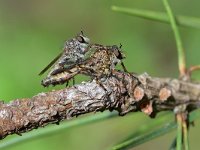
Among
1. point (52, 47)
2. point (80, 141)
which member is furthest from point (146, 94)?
point (52, 47)

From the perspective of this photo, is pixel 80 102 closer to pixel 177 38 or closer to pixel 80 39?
pixel 80 39

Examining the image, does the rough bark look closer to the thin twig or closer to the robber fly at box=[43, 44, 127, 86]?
the robber fly at box=[43, 44, 127, 86]

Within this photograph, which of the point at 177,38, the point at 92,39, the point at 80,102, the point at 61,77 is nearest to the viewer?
the point at 80,102

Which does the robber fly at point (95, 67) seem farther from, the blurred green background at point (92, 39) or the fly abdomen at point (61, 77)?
the blurred green background at point (92, 39)

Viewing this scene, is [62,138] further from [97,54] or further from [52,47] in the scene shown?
[97,54]

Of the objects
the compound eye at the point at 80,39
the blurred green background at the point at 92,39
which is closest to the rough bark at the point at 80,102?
the compound eye at the point at 80,39

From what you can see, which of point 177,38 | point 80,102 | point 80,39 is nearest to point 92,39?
point 177,38
